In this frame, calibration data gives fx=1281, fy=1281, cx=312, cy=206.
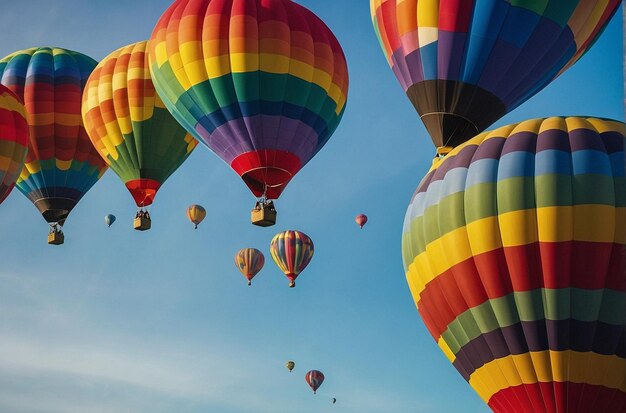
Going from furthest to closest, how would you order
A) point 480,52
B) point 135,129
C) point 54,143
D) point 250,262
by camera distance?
point 250,262, point 54,143, point 135,129, point 480,52

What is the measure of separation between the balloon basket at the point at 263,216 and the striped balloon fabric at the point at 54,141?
6555mm

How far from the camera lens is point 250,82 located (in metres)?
22.2

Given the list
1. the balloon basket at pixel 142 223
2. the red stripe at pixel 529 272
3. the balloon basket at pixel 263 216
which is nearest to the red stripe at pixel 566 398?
the red stripe at pixel 529 272

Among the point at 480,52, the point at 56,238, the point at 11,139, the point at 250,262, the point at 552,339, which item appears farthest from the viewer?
the point at 250,262

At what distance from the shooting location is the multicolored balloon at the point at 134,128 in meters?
25.6

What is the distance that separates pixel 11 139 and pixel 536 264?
1278cm

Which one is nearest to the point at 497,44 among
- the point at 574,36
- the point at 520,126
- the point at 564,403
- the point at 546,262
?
the point at 574,36

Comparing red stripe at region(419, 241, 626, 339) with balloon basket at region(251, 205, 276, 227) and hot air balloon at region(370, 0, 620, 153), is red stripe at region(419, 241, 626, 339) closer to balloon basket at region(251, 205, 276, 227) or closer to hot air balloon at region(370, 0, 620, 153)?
hot air balloon at region(370, 0, 620, 153)

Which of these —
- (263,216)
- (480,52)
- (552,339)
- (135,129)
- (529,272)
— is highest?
(135,129)

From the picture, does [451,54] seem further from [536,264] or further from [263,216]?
[536,264]

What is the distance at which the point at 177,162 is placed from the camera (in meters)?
26.4

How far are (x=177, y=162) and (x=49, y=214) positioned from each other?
125 inches

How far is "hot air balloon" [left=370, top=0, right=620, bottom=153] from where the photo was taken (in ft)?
66.0

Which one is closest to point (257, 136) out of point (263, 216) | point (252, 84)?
point (252, 84)
